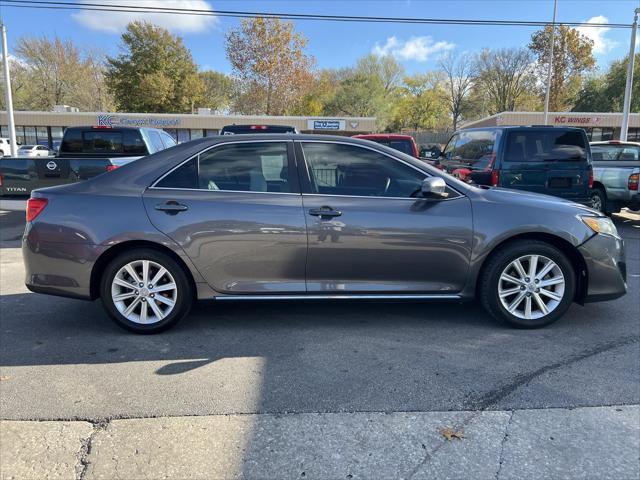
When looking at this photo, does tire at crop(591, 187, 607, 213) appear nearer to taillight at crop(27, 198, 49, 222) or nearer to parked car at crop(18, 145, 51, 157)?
taillight at crop(27, 198, 49, 222)

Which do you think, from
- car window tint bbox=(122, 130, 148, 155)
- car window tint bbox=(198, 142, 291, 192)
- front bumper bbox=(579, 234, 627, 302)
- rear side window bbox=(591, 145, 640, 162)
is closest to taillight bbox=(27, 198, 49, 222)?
car window tint bbox=(198, 142, 291, 192)

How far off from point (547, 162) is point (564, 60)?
54.2 meters

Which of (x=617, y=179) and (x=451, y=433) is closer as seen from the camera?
(x=451, y=433)

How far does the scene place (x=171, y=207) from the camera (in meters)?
3.96

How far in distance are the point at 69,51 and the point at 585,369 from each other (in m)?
62.0

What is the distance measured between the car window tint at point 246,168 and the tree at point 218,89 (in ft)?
186

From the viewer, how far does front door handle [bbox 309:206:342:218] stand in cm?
396

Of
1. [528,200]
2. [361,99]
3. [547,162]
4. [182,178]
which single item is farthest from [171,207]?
[361,99]

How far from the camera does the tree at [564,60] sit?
52.4 meters

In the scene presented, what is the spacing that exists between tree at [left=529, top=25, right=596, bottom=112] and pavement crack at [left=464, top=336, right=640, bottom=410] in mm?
57321

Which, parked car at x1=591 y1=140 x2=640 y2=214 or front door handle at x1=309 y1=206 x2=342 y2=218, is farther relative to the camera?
parked car at x1=591 y1=140 x2=640 y2=214

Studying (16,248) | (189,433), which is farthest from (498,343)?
(16,248)

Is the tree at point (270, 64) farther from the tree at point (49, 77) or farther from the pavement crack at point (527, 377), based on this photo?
the pavement crack at point (527, 377)

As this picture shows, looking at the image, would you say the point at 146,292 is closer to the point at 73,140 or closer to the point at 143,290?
the point at 143,290
